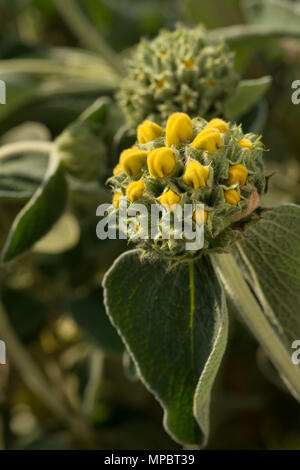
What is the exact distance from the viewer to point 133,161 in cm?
90

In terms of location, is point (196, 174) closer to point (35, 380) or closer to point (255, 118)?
point (255, 118)

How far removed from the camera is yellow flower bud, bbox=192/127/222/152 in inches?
34.0

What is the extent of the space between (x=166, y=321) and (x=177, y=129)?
30 cm

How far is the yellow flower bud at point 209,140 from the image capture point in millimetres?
864

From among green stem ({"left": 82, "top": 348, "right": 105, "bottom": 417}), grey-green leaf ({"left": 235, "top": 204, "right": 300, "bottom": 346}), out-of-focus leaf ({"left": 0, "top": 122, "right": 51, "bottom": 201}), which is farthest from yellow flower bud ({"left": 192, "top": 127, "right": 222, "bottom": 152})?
green stem ({"left": 82, "top": 348, "right": 105, "bottom": 417})

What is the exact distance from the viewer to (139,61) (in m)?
1.17

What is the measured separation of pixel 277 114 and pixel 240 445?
857 millimetres

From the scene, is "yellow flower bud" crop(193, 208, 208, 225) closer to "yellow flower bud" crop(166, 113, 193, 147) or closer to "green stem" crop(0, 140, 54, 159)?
"yellow flower bud" crop(166, 113, 193, 147)

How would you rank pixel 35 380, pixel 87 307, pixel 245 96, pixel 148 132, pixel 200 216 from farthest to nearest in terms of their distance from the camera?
1. pixel 87 307
2. pixel 35 380
3. pixel 245 96
4. pixel 148 132
5. pixel 200 216

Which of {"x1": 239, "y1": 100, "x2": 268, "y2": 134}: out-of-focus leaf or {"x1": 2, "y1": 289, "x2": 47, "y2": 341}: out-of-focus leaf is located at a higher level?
{"x1": 239, "y1": 100, "x2": 268, "y2": 134}: out-of-focus leaf

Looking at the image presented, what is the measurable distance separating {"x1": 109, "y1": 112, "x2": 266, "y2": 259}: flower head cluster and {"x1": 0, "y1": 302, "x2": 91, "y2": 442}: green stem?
60cm

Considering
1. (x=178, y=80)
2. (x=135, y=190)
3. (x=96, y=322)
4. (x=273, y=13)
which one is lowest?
(x=96, y=322)

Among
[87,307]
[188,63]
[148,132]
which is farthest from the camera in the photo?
[87,307]

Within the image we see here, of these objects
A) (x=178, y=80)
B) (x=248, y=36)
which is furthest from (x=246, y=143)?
(x=248, y=36)
